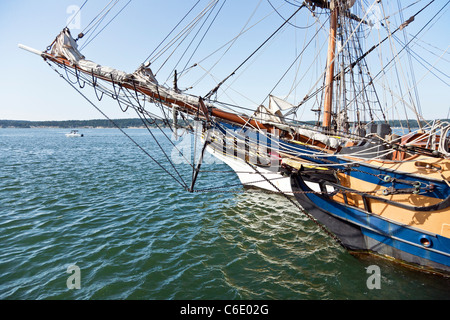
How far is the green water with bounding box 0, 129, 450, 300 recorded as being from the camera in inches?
214

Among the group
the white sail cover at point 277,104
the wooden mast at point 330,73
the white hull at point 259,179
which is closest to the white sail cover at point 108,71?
the white sail cover at point 277,104

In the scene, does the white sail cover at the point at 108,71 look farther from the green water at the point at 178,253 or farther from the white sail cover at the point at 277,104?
the green water at the point at 178,253

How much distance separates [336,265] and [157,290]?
4720 mm

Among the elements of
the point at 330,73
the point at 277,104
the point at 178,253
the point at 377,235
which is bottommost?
the point at 178,253

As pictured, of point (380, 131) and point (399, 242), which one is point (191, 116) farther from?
point (399, 242)

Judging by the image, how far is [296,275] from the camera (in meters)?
6.02

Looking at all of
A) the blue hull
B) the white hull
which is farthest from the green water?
the white hull

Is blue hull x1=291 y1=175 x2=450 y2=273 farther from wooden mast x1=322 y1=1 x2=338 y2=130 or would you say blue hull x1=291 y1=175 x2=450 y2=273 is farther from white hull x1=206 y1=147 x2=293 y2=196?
wooden mast x1=322 y1=1 x2=338 y2=130

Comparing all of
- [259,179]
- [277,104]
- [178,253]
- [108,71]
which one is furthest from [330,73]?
[178,253]

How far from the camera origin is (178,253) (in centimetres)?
695

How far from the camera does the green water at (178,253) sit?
214 inches

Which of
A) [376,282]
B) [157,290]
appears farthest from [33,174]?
[376,282]

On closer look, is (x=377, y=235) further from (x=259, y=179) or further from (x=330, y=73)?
(x=330, y=73)

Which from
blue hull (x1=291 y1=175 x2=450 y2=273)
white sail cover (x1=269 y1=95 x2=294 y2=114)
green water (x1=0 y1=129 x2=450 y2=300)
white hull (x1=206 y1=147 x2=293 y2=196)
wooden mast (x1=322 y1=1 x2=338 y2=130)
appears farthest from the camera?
white hull (x1=206 y1=147 x2=293 y2=196)
